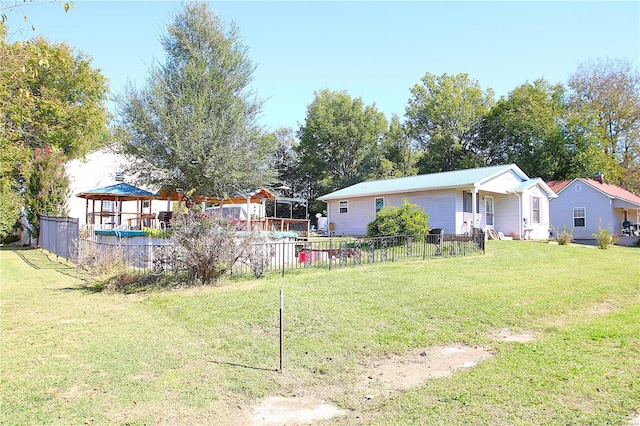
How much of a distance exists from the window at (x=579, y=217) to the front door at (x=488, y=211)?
9.74m

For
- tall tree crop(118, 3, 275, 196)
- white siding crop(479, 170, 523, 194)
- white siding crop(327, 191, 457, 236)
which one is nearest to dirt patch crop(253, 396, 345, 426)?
tall tree crop(118, 3, 275, 196)

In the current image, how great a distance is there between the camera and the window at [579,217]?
29.2 meters

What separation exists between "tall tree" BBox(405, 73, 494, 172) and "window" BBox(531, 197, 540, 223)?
51.1ft

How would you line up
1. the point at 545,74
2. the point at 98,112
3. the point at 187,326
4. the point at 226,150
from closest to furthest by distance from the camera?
the point at 187,326 < the point at 226,150 < the point at 98,112 < the point at 545,74

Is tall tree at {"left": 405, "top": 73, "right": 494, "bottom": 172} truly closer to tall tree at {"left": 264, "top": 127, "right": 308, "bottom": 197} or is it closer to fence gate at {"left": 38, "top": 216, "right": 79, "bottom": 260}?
tall tree at {"left": 264, "top": 127, "right": 308, "bottom": 197}

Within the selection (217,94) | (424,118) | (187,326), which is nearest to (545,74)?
(424,118)

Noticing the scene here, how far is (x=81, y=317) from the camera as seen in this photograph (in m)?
7.50

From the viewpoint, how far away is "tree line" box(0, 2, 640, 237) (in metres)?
17.0

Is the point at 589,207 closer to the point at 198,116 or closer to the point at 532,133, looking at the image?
the point at 532,133

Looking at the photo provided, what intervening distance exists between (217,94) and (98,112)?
17.0 meters

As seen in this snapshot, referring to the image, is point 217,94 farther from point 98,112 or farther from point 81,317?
point 98,112

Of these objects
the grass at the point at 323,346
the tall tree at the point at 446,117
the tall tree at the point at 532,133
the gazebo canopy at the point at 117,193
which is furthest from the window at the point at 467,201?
the tall tree at the point at 446,117

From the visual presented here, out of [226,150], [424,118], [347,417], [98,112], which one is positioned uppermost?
[424,118]

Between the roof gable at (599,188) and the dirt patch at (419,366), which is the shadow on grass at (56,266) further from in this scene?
the roof gable at (599,188)
